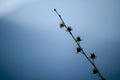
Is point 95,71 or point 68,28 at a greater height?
point 68,28

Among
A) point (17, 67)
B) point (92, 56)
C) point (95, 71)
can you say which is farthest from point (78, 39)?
point (17, 67)

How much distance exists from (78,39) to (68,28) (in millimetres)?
162

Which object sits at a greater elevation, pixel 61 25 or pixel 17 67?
pixel 17 67

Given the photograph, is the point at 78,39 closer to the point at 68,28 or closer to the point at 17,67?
the point at 68,28

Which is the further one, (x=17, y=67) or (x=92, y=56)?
(x=17, y=67)

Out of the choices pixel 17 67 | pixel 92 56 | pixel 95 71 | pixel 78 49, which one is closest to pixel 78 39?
pixel 78 49

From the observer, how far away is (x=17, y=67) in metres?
7.16

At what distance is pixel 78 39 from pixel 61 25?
0.24 meters

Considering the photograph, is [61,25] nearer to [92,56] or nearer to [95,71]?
[92,56]

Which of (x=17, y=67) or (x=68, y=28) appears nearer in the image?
(x=68, y=28)

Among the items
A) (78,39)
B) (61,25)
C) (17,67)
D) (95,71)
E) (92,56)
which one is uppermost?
(17,67)

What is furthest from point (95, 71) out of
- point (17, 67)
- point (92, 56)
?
point (17, 67)

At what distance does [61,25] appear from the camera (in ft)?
6.56

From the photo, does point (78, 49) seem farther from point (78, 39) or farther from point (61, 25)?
point (61, 25)
